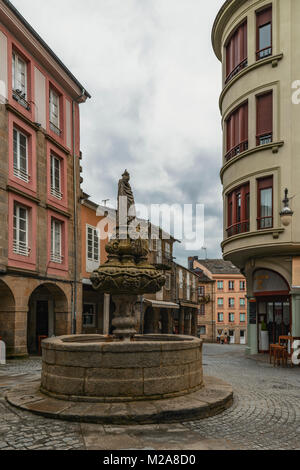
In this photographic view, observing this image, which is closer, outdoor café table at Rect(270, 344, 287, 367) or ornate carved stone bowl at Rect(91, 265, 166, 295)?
ornate carved stone bowl at Rect(91, 265, 166, 295)

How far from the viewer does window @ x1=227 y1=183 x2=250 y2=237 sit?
18328 mm

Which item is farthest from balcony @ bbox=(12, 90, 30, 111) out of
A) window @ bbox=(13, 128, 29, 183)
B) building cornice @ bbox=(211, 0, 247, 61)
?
building cornice @ bbox=(211, 0, 247, 61)

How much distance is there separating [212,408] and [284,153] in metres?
12.1

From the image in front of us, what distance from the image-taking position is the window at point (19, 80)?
58.2 ft

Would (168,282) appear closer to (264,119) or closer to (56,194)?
(56,194)

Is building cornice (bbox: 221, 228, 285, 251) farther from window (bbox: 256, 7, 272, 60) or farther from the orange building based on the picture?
the orange building

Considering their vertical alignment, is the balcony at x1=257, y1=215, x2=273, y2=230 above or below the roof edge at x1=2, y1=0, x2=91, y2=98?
below

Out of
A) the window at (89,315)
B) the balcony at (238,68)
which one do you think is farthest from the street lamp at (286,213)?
the window at (89,315)

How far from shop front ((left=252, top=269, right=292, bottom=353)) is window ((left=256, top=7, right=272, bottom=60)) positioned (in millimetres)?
9363

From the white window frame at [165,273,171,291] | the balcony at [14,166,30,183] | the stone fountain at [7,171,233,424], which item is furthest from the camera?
the white window frame at [165,273,171,291]

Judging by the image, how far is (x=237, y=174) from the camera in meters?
18.7

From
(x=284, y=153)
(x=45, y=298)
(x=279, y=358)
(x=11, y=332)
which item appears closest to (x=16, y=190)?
(x=11, y=332)
